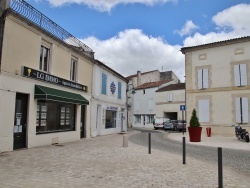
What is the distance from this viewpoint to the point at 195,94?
71.3ft

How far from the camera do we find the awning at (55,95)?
10656mm

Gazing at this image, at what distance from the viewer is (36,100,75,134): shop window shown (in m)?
11.3

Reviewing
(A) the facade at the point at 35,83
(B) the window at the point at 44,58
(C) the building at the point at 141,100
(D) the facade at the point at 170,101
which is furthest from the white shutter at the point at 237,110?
(C) the building at the point at 141,100

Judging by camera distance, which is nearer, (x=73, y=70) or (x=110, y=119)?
(x=73, y=70)

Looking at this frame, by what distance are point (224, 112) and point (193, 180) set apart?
16256 mm

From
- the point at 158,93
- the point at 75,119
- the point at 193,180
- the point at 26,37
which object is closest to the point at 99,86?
the point at 75,119

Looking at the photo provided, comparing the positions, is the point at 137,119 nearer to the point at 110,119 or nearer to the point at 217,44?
the point at 110,119

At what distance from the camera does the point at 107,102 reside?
20.0m

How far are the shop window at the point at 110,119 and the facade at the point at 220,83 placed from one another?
21.9 feet

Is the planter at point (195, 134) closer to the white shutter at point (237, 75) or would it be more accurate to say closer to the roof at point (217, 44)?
the white shutter at point (237, 75)

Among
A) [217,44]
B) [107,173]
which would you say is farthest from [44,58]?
[217,44]

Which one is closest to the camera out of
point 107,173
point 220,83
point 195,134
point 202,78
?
point 107,173

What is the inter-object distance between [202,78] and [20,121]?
633 inches

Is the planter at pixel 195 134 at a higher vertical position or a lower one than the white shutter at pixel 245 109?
lower
